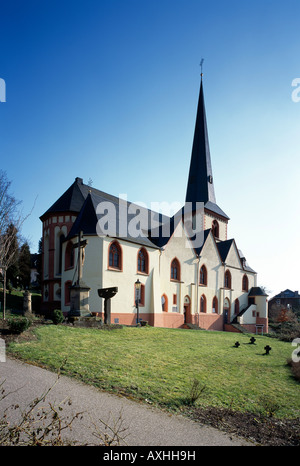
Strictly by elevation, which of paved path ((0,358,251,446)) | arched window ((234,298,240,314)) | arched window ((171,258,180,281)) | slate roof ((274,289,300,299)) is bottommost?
slate roof ((274,289,300,299))

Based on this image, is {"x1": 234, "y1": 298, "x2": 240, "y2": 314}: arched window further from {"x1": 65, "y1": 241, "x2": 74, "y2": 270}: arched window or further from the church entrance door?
{"x1": 65, "y1": 241, "x2": 74, "y2": 270}: arched window

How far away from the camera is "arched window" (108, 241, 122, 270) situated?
2545cm

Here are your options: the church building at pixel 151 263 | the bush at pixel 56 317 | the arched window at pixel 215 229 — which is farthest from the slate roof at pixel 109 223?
the arched window at pixel 215 229

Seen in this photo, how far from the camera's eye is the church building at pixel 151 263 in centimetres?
2486

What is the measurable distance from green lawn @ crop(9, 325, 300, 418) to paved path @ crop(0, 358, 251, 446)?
63 centimetres

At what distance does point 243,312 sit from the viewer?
135 feet

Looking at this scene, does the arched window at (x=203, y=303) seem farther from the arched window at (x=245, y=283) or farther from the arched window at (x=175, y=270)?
the arched window at (x=245, y=283)

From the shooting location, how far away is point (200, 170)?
149 feet

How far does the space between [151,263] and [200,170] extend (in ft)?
70.7

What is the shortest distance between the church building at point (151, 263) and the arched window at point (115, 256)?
81mm

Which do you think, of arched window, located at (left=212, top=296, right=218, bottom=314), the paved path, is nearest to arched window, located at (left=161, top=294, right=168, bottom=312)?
arched window, located at (left=212, top=296, right=218, bottom=314)
